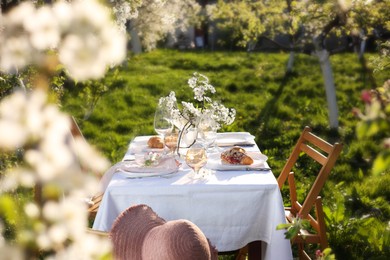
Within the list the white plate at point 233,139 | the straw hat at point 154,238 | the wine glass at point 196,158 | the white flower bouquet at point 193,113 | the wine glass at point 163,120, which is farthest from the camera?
the white plate at point 233,139

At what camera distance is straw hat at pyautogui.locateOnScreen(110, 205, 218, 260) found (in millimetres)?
2256

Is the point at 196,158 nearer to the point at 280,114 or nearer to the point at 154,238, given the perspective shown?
the point at 154,238

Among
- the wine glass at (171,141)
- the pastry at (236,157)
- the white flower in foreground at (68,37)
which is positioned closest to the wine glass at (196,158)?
the pastry at (236,157)

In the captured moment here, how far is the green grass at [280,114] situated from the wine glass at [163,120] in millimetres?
1644

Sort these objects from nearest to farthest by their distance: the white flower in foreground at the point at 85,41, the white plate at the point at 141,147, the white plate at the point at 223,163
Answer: the white flower in foreground at the point at 85,41
the white plate at the point at 223,163
the white plate at the point at 141,147

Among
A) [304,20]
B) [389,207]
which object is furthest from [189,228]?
[304,20]

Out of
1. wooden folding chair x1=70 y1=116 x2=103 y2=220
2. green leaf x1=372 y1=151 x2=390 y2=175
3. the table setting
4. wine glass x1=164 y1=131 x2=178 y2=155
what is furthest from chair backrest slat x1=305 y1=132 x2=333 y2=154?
green leaf x1=372 y1=151 x2=390 y2=175

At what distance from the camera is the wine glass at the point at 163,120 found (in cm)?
373

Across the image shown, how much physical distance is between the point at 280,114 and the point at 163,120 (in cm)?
536

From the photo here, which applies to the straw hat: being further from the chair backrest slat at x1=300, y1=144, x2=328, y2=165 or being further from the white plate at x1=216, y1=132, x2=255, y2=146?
the white plate at x1=216, y1=132, x2=255, y2=146

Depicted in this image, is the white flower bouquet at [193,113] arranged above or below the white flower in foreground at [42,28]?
below

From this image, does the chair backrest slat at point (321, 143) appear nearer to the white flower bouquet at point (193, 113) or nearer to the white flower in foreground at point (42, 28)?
the white flower bouquet at point (193, 113)

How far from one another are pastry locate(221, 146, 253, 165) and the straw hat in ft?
2.54

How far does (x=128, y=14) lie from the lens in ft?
17.5
